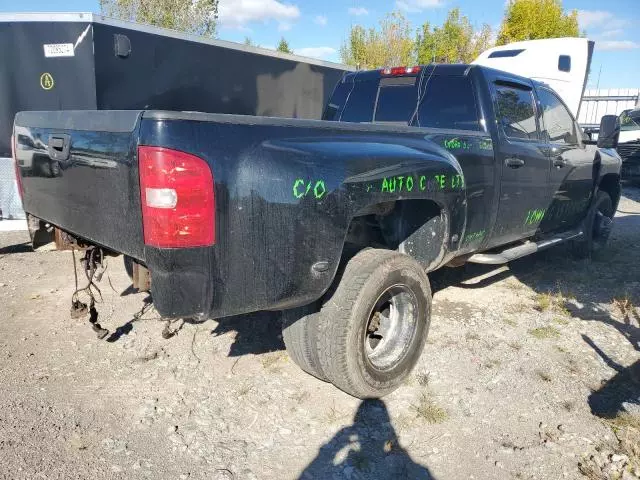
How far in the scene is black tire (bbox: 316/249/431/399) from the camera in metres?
2.75

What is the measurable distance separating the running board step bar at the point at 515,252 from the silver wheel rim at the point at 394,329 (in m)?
0.98

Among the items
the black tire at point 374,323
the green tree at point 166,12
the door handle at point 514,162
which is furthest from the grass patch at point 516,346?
the green tree at point 166,12

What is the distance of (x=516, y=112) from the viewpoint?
4254mm

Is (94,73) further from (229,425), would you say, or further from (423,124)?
(229,425)

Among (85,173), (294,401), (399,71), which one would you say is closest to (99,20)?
(399,71)

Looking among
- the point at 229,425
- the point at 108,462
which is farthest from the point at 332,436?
the point at 108,462

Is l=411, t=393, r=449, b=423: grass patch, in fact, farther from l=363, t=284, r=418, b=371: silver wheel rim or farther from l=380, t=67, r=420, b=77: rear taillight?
l=380, t=67, r=420, b=77: rear taillight

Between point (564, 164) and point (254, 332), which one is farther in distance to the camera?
point (564, 164)

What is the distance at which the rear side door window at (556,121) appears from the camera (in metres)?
4.75

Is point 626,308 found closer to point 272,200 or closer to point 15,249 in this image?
point 272,200

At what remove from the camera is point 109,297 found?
464 centimetres

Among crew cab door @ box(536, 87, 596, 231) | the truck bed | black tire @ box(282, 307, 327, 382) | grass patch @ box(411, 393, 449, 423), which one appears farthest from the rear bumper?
crew cab door @ box(536, 87, 596, 231)

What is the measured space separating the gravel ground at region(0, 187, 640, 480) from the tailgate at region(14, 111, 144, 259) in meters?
1.03

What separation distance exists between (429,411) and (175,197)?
75.5 inches
